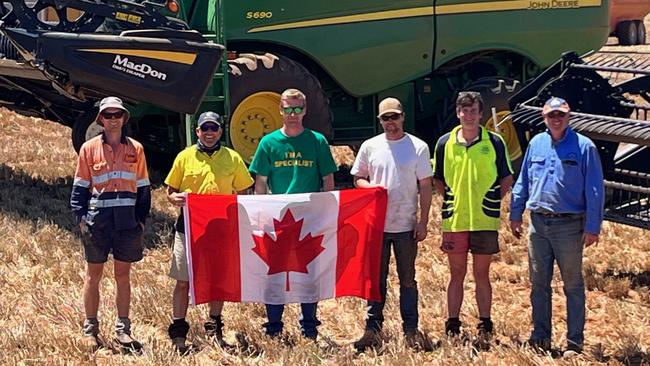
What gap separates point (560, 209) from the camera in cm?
536

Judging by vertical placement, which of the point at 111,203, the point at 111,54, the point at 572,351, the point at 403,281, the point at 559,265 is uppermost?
the point at 111,54

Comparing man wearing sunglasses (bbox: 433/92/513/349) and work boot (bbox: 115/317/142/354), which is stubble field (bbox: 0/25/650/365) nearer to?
work boot (bbox: 115/317/142/354)

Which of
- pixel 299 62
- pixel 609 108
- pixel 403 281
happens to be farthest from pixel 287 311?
pixel 299 62

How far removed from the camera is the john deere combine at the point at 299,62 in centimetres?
809

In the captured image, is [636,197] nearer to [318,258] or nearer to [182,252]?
[318,258]

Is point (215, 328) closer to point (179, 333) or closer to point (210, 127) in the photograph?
point (179, 333)

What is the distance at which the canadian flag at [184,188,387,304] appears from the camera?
223 inches

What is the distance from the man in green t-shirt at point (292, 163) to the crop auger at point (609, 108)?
1618 mm

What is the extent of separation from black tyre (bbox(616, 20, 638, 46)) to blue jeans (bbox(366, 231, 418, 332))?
23909mm

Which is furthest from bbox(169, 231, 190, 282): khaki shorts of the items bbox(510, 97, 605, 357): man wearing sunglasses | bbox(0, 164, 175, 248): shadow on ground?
bbox(0, 164, 175, 248): shadow on ground

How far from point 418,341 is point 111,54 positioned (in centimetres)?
385

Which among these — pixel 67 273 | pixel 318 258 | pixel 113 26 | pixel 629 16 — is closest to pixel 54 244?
pixel 67 273

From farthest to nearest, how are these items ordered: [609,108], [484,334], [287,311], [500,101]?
[500,101]
[609,108]
[287,311]
[484,334]

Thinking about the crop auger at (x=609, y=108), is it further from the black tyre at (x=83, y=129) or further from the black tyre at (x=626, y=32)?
the black tyre at (x=626, y=32)
